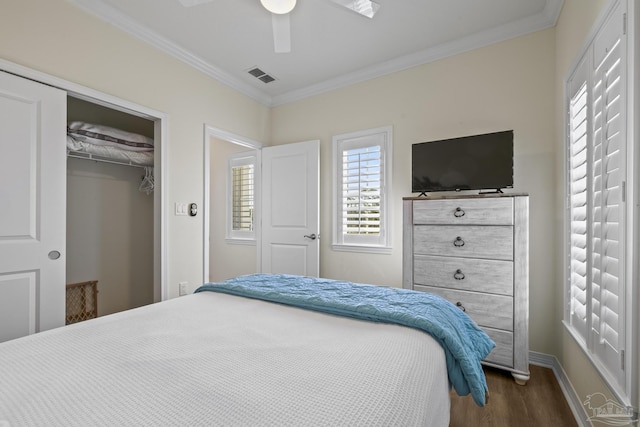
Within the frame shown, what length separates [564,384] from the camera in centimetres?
214

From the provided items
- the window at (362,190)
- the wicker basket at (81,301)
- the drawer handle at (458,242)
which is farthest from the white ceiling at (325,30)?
the wicker basket at (81,301)

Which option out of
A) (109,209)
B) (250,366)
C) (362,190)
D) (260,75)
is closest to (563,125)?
(362,190)

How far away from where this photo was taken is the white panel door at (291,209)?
3.57 m

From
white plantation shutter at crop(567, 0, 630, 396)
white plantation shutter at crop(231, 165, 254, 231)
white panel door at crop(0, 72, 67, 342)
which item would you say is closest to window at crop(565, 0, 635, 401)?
white plantation shutter at crop(567, 0, 630, 396)

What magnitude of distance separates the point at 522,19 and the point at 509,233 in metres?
1.79

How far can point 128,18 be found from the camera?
250 centimetres

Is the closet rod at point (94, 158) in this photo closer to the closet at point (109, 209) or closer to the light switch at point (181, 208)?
the closet at point (109, 209)

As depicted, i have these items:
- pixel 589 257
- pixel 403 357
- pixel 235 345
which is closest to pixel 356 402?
pixel 403 357

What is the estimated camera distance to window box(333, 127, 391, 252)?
10.8 feet

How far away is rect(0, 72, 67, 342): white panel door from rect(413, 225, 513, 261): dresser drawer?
2.69 meters

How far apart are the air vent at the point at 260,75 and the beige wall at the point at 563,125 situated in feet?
8.80

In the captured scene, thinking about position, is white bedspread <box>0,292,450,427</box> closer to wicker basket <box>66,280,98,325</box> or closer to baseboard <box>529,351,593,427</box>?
baseboard <box>529,351,593,427</box>

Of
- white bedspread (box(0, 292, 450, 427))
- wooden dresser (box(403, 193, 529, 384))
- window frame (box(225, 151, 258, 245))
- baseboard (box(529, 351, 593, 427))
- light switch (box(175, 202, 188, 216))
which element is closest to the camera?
white bedspread (box(0, 292, 450, 427))

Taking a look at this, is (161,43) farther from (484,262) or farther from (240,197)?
(484,262)
